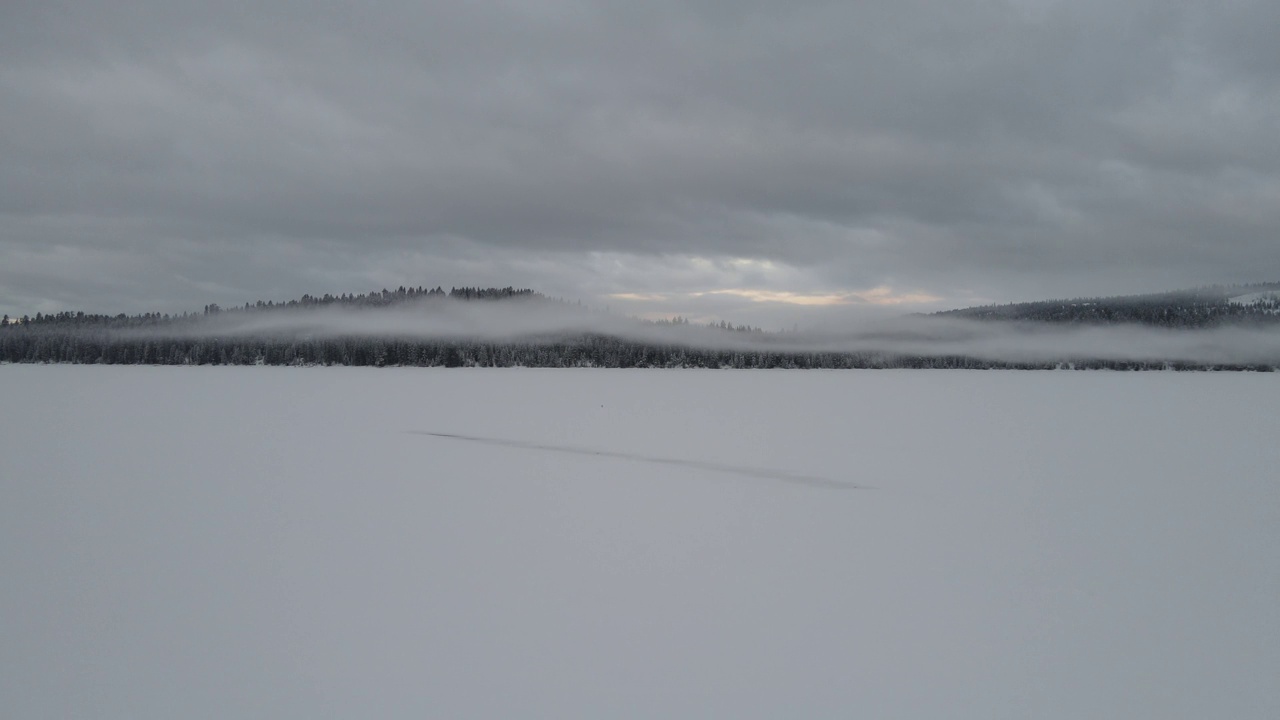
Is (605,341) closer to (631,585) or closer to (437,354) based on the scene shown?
(437,354)

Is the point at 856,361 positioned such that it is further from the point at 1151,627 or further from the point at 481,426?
the point at 1151,627

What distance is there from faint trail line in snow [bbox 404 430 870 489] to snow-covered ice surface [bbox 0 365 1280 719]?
175 mm

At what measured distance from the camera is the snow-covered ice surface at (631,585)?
443 centimetres

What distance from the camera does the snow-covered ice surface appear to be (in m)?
4.43

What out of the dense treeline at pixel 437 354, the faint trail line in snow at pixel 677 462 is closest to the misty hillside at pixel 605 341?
the dense treeline at pixel 437 354

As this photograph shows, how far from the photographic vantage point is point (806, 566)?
22.5ft

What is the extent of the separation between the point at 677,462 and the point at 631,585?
281 inches

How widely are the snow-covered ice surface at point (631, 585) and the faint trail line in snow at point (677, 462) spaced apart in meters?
0.18

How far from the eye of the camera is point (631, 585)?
6266 mm

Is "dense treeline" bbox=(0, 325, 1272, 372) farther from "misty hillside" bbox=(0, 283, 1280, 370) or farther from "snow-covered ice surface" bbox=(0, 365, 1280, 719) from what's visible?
"snow-covered ice surface" bbox=(0, 365, 1280, 719)

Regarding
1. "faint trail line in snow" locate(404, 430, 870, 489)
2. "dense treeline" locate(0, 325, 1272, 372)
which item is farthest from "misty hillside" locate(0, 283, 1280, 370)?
"faint trail line in snow" locate(404, 430, 870, 489)

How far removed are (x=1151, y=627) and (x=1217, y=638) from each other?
1.24 feet

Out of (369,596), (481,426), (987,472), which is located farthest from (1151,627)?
(481,426)

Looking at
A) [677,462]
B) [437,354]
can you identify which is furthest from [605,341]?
[677,462]
